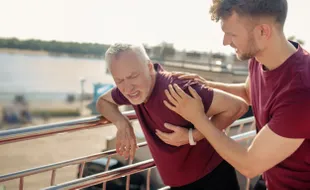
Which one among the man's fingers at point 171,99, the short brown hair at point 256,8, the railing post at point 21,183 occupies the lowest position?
the railing post at point 21,183

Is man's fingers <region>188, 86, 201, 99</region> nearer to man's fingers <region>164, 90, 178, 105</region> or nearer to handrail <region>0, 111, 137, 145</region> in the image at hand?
man's fingers <region>164, 90, 178, 105</region>

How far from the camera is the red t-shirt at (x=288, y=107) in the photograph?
4.25 ft

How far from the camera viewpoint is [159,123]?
1725 mm

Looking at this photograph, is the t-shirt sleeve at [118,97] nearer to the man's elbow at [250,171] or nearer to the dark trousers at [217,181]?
the dark trousers at [217,181]

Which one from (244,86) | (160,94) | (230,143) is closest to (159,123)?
(160,94)

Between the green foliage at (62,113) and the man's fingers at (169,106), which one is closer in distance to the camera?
the man's fingers at (169,106)

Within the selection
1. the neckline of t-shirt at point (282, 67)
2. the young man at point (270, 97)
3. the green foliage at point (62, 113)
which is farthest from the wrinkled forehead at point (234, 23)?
the green foliage at point (62, 113)

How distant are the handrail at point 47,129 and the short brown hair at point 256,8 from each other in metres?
0.89

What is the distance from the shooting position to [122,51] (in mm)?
1681

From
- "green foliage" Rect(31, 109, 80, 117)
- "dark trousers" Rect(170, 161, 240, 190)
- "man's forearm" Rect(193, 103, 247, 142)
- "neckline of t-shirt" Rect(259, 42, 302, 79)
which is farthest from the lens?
"green foliage" Rect(31, 109, 80, 117)

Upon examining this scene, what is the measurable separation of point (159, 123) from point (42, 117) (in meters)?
24.3

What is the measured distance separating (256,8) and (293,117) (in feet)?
1.37

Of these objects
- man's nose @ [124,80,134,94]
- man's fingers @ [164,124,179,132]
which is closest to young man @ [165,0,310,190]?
man's fingers @ [164,124,179,132]

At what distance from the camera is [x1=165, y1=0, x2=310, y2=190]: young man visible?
1.31m
